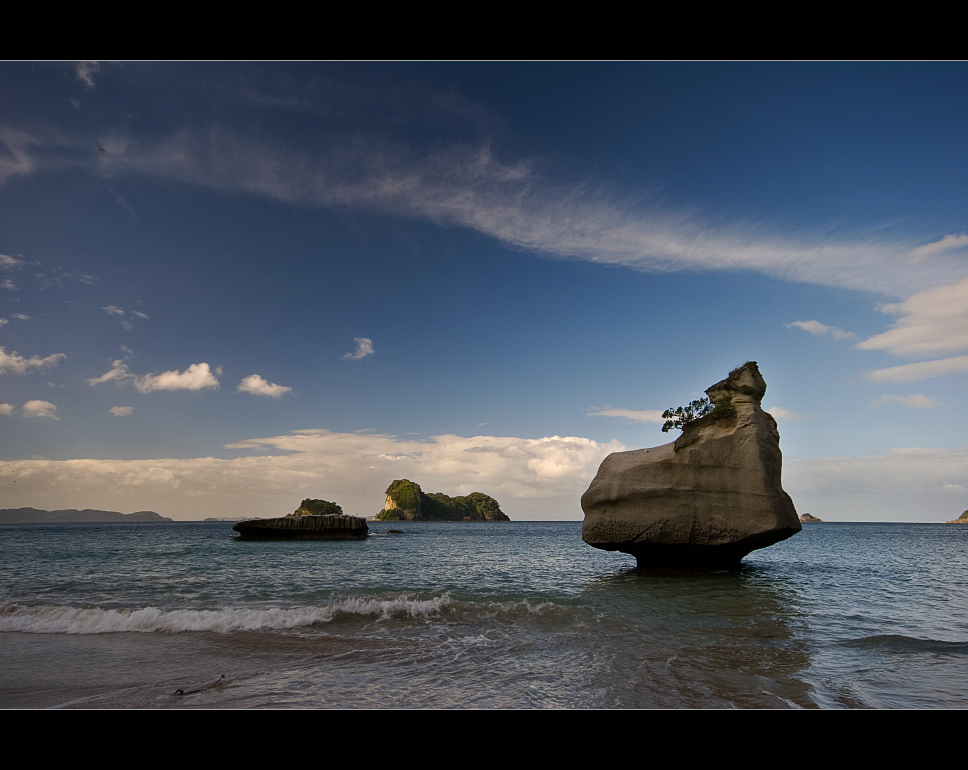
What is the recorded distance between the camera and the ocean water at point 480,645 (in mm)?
6801

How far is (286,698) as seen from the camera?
21.3 feet

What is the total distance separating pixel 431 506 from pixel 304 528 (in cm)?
11804

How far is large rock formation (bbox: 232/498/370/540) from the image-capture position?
53.7m

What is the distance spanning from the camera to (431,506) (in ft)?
557

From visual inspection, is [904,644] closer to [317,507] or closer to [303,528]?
[303,528]

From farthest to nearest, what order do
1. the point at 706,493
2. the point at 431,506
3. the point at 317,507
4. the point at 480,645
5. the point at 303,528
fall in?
the point at 431,506, the point at 317,507, the point at 303,528, the point at 706,493, the point at 480,645

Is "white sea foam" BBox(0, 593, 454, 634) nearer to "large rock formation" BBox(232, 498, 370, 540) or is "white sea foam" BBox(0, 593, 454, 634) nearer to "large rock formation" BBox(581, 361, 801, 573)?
"large rock formation" BBox(581, 361, 801, 573)

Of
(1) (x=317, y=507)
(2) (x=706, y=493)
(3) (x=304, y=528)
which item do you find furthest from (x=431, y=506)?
(2) (x=706, y=493)

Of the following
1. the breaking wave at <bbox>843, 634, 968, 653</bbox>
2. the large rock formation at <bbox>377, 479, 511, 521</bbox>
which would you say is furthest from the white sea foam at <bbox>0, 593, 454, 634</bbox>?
the large rock formation at <bbox>377, 479, 511, 521</bbox>
